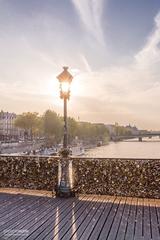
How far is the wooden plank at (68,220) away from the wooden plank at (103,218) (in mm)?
525

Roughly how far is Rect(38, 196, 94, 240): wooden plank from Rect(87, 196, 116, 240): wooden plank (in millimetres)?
525

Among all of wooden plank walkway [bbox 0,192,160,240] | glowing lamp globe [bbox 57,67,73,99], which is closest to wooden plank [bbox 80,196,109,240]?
wooden plank walkway [bbox 0,192,160,240]

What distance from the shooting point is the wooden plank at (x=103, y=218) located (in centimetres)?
670

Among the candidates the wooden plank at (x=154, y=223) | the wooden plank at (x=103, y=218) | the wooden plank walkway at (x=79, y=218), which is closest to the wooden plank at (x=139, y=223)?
the wooden plank walkway at (x=79, y=218)

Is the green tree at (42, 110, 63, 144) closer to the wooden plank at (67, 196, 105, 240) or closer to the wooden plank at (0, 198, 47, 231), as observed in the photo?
the wooden plank at (0, 198, 47, 231)

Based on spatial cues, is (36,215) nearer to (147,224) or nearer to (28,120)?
(147,224)

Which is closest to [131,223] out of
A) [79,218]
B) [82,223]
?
[82,223]

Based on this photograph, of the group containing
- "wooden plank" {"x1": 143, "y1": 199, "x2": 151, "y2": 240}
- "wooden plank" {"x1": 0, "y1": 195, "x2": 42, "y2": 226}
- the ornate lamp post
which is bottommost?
"wooden plank" {"x1": 143, "y1": 199, "x2": 151, "y2": 240}

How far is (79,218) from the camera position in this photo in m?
7.84

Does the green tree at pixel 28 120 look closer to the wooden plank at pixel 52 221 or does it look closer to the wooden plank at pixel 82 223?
the wooden plank at pixel 52 221

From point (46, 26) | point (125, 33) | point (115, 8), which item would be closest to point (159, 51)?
point (125, 33)

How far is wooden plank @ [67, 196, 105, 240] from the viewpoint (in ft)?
22.0

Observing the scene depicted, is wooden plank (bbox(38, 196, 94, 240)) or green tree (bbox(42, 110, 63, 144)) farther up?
green tree (bbox(42, 110, 63, 144))

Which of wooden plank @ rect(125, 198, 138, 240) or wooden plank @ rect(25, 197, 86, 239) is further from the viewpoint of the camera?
wooden plank @ rect(25, 197, 86, 239)
